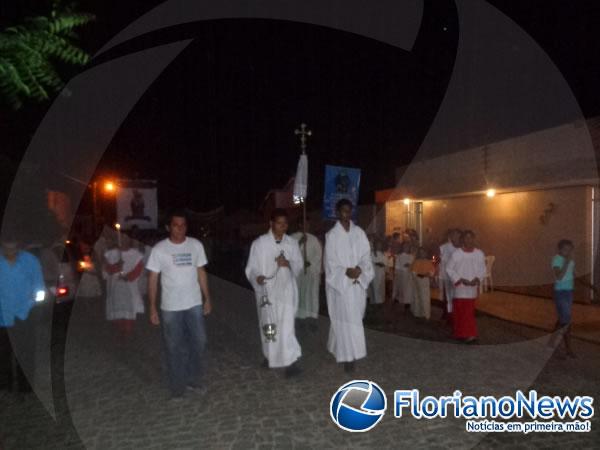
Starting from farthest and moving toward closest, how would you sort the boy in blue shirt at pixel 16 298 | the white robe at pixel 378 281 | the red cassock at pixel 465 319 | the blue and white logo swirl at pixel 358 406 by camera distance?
the white robe at pixel 378 281 → the red cassock at pixel 465 319 → the boy in blue shirt at pixel 16 298 → the blue and white logo swirl at pixel 358 406

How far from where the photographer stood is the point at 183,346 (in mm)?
5410

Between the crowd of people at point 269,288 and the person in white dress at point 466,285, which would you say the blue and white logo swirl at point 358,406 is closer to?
the crowd of people at point 269,288

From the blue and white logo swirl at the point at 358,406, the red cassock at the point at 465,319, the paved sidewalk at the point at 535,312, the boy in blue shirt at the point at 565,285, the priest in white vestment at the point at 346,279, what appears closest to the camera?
the blue and white logo swirl at the point at 358,406

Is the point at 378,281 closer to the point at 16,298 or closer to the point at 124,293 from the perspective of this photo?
the point at 124,293

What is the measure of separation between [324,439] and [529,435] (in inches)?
70.3

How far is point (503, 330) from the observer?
27.6 ft

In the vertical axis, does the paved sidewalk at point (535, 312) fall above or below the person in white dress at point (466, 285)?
below

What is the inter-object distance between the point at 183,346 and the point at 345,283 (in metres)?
2.12

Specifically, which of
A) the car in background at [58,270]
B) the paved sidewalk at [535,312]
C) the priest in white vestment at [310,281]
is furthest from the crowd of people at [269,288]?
the paved sidewalk at [535,312]

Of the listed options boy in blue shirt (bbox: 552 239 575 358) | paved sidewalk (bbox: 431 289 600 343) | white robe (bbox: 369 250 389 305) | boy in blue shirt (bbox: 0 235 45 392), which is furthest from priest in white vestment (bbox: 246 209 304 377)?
paved sidewalk (bbox: 431 289 600 343)

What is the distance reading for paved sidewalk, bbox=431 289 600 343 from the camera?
8182 mm

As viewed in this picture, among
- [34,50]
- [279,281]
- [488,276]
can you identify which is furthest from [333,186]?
[34,50]

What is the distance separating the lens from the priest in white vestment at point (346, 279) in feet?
20.3

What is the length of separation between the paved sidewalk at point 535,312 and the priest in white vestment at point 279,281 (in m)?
4.66
